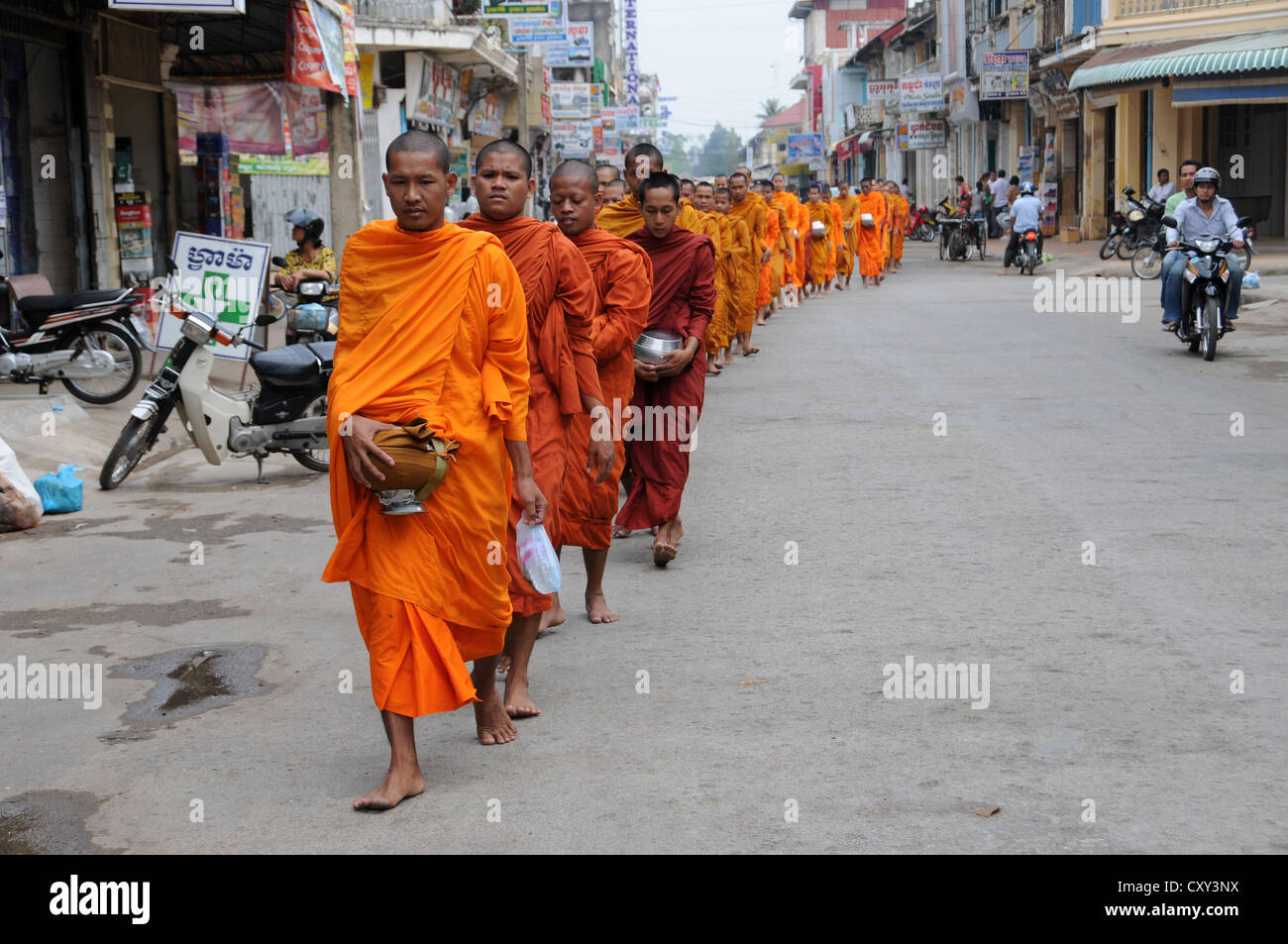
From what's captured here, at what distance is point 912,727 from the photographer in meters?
4.27

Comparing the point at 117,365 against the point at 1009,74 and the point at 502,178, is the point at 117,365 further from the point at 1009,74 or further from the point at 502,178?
the point at 1009,74

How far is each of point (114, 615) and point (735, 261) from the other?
871 cm

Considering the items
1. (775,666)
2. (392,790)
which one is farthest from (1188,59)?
(392,790)

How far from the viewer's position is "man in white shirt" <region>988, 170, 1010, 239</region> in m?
36.1

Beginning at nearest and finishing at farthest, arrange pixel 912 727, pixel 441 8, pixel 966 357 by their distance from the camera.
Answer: pixel 912 727
pixel 966 357
pixel 441 8

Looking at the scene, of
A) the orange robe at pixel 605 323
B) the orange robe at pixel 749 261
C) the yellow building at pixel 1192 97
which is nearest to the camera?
the orange robe at pixel 605 323

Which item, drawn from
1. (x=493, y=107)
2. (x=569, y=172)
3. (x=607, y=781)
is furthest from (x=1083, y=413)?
(x=493, y=107)

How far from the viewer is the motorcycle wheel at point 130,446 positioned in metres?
8.66

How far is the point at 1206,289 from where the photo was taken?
42.3 feet

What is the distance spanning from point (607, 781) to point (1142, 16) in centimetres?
2764

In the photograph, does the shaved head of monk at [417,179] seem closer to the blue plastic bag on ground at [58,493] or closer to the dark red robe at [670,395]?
the dark red robe at [670,395]

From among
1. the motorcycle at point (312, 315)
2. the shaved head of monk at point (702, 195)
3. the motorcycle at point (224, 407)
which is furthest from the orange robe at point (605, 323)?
the shaved head of monk at point (702, 195)

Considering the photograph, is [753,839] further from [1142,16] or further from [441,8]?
[1142,16]

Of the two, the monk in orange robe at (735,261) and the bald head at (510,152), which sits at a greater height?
the bald head at (510,152)
